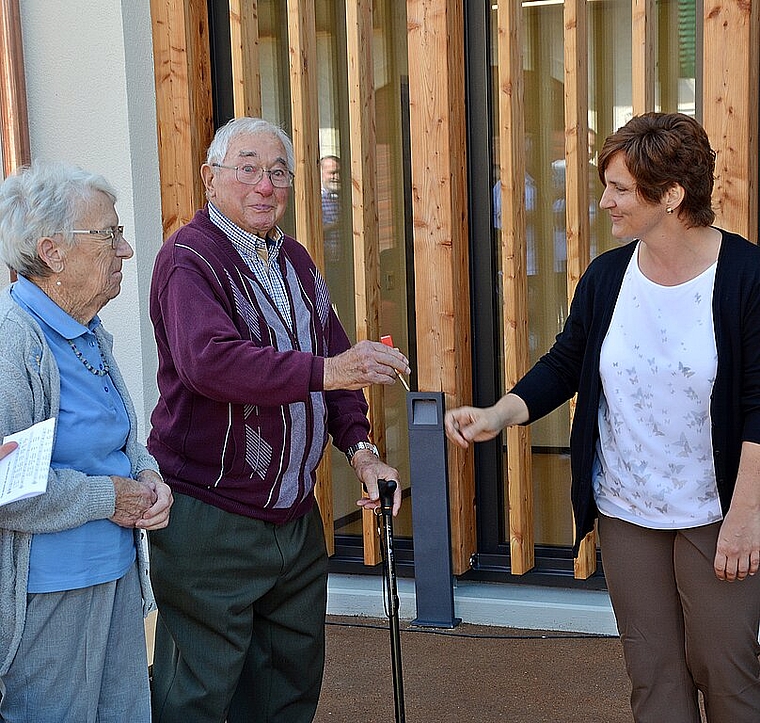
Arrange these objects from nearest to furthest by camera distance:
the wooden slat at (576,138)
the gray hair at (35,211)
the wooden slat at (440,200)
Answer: the gray hair at (35,211) < the wooden slat at (576,138) < the wooden slat at (440,200)

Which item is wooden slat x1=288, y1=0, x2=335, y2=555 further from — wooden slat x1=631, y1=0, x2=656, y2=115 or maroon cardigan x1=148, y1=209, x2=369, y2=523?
maroon cardigan x1=148, y1=209, x2=369, y2=523

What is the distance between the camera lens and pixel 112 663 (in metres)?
2.15

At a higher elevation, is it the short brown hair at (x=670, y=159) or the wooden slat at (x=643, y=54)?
the wooden slat at (x=643, y=54)

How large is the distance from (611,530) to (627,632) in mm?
235

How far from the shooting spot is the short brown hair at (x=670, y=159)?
7.36ft

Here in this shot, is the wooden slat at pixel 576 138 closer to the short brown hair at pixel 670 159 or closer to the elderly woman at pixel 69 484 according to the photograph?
the short brown hair at pixel 670 159

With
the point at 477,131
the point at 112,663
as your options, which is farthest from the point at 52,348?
the point at 477,131

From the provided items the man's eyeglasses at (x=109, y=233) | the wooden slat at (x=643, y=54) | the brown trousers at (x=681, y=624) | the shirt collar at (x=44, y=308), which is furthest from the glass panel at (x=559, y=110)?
the shirt collar at (x=44, y=308)

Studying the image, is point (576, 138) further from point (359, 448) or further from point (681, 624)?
point (681, 624)

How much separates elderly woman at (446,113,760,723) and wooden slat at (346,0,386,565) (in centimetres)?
172

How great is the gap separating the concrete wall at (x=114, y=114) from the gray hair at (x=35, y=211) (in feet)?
6.84

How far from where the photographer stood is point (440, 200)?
13.1 feet

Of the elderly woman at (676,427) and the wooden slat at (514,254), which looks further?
the wooden slat at (514,254)

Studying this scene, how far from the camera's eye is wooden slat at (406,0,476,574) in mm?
3938
